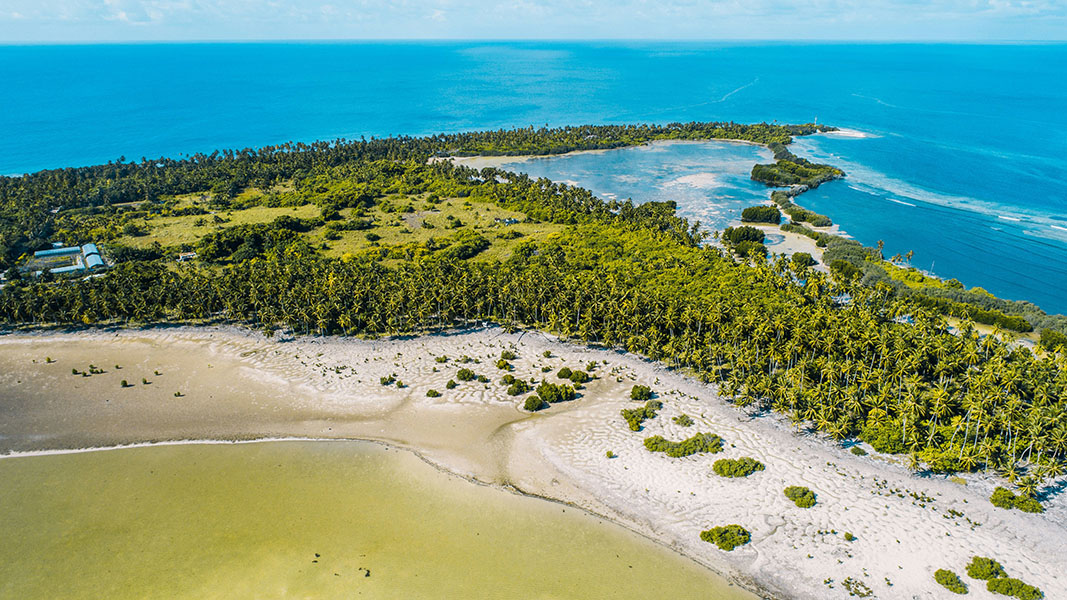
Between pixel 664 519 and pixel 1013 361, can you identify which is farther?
pixel 1013 361

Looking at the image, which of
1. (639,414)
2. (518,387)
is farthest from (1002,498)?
(518,387)

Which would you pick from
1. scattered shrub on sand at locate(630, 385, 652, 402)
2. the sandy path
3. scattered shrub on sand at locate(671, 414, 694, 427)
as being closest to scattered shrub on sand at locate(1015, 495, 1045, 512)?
the sandy path

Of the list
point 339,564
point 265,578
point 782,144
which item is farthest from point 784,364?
point 782,144

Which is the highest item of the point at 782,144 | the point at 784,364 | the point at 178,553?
the point at 782,144

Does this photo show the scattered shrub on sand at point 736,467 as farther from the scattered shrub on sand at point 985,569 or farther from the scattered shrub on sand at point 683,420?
the scattered shrub on sand at point 985,569

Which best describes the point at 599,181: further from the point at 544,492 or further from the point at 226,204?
the point at 544,492

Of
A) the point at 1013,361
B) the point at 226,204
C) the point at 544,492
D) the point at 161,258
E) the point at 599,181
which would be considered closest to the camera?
the point at 544,492

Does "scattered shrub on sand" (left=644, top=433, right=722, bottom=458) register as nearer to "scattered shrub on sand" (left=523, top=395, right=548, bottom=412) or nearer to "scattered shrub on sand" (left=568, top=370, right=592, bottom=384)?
"scattered shrub on sand" (left=523, top=395, right=548, bottom=412)
